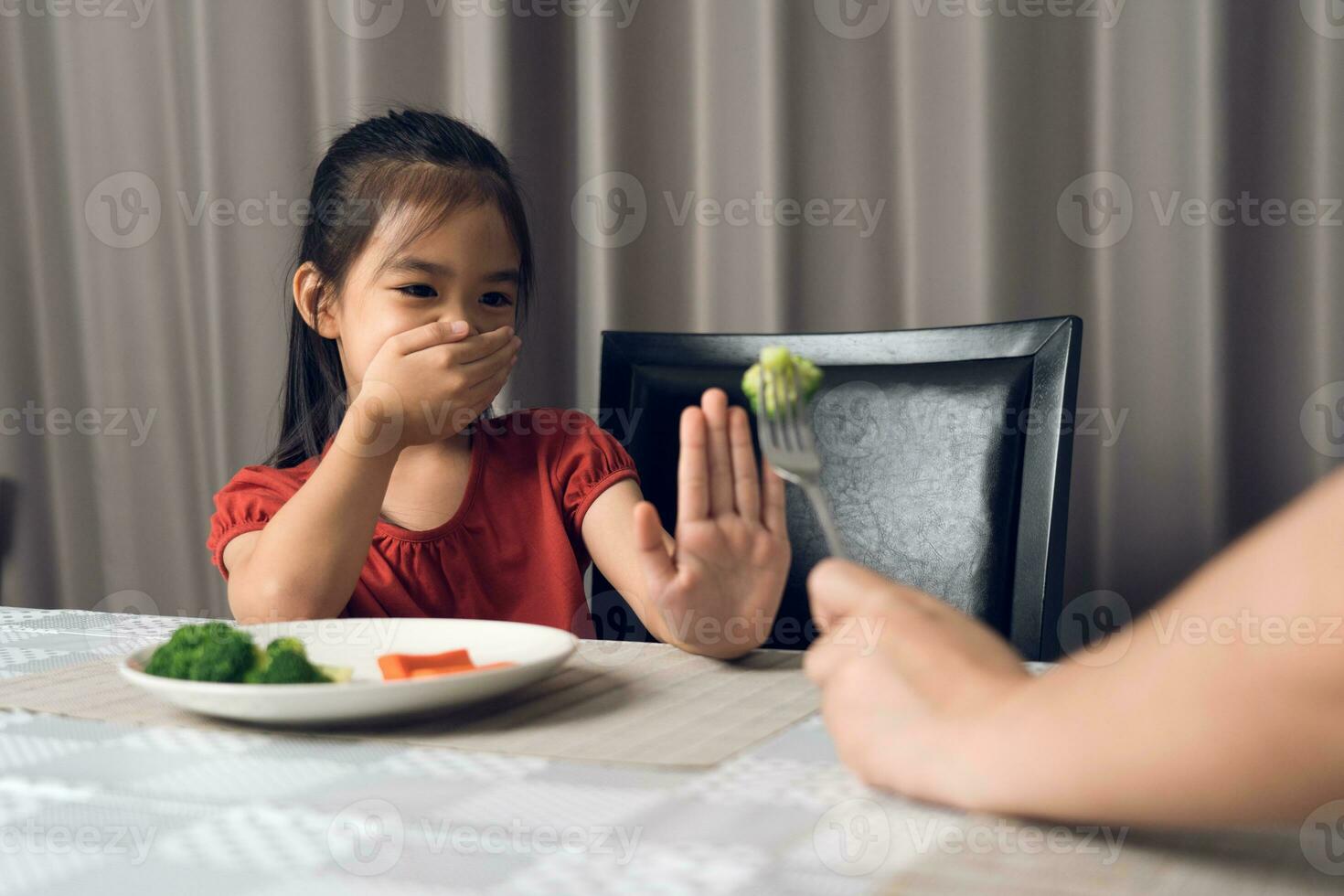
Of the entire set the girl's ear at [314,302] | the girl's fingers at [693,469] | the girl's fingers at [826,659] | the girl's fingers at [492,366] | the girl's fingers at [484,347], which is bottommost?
the girl's fingers at [826,659]

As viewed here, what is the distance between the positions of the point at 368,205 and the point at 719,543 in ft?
2.26

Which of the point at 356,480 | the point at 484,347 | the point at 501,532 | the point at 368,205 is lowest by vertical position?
the point at 501,532

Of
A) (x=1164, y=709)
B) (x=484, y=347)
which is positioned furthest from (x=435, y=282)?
(x=1164, y=709)

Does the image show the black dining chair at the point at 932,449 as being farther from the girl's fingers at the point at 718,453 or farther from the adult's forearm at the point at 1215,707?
the adult's forearm at the point at 1215,707

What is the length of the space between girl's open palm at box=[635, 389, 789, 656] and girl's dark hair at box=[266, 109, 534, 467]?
0.58 m

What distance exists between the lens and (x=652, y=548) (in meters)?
0.69

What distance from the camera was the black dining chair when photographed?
1.05 metres

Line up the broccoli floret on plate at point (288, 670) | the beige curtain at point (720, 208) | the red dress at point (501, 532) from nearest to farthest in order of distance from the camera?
1. the broccoli floret on plate at point (288, 670)
2. the red dress at point (501, 532)
3. the beige curtain at point (720, 208)

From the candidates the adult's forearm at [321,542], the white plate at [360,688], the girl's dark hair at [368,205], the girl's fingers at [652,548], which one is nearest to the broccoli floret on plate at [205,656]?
the white plate at [360,688]

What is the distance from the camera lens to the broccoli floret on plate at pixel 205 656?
1.99 ft

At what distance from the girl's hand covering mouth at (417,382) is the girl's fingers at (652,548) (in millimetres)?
403

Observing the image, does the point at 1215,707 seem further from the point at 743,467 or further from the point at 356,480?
the point at 356,480

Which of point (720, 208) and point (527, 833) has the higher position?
point (720, 208)

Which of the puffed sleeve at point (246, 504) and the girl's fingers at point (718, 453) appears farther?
the puffed sleeve at point (246, 504)
